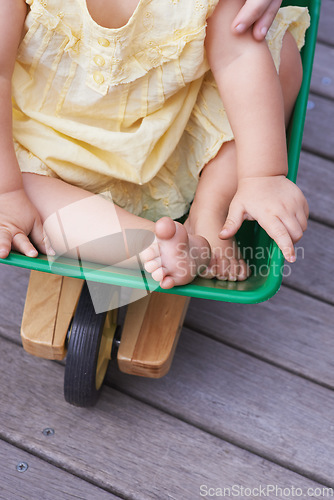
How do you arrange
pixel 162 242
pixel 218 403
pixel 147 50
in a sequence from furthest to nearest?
1. pixel 218 403
2. pixel 147 50
3. pixel 162 242

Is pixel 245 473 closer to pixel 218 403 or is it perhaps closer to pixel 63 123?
pixel 218 403

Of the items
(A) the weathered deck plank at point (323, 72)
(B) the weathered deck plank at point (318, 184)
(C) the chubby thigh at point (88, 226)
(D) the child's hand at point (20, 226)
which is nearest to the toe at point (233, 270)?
(C) the chubby thigh at point (88, 226)

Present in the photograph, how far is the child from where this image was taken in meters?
0.83

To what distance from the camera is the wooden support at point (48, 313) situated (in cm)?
95

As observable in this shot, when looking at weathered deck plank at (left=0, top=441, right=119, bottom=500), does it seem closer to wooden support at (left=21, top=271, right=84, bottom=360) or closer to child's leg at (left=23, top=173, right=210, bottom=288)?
wooden support at (left=21, top=271, right=84, bottom=360)

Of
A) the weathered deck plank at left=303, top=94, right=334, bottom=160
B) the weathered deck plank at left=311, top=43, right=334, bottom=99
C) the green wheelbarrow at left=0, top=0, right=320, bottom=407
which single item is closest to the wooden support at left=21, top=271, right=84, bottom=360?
the green wheelbarrow at left=0, top=0, right=320, bottom=407

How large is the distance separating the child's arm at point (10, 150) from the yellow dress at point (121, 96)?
28 millimetres

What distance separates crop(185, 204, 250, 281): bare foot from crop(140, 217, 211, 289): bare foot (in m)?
0.09

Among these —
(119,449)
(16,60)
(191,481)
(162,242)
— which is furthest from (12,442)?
(16,60)

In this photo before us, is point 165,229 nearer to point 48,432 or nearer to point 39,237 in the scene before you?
point 39,237

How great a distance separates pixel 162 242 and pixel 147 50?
302 mm

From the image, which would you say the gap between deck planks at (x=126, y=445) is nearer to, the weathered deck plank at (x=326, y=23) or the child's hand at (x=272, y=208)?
the child's hand at (x=272, y=208)

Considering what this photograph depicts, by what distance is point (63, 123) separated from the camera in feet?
3.05

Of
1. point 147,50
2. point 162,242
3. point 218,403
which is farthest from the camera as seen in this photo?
point 218,403
